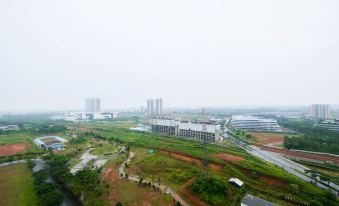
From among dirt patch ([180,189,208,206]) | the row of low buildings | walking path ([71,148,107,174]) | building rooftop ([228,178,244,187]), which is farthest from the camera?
the row of low buildings

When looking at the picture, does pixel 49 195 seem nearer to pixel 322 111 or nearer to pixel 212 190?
pixel 212 190

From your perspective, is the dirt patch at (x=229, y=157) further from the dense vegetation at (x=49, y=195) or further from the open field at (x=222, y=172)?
the dense vegetation at (x=49, y=195)

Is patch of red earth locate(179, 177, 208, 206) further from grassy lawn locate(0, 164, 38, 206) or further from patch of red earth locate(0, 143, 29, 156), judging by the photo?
patch of red earth locate(0, 143, 29, 156)

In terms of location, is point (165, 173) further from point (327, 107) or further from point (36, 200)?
point (327, 107)

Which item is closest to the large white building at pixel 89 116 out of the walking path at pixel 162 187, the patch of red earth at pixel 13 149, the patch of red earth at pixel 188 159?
the patch of red earth at pixel 13 149

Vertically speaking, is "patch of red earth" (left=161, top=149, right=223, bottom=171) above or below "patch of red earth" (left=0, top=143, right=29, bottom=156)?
above

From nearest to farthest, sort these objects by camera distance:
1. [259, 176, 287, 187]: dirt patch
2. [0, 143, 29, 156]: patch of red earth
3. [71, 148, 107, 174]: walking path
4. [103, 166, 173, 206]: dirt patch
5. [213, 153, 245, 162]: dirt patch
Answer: [103, 166, 173, 206]: dirt patch → [259, 176, 287, 187]: dirt patch → [213, 153, 245, 162]: dirt patch → [71, 148, 107, 174]: walking path → [0, 143, 29, 156]: patch of red earth

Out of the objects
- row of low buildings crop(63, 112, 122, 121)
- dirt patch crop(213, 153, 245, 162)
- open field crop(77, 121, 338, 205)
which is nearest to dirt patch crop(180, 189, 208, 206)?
open field crop(77, 121, 338, 205)
